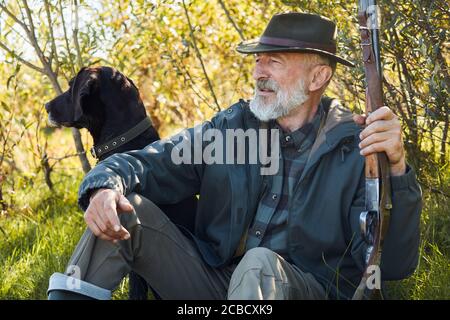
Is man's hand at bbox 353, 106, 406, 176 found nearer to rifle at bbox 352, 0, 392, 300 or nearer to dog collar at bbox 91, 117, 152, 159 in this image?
rifle at bbox 352, 0, 392, 300

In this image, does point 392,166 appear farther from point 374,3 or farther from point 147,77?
point 147,77

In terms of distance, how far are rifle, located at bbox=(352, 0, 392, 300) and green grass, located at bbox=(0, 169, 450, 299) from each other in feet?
2.75

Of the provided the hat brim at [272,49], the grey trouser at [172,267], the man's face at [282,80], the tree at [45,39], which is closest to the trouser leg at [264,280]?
the grey trouser at [172,267]

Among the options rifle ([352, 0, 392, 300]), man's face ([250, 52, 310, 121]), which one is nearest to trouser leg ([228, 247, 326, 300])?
rifle ([352, 0, 392, 300])

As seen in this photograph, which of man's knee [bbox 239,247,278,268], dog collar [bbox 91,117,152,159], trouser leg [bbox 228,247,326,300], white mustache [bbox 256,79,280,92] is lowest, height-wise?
trouser leg [bbox 228,247,326,300]

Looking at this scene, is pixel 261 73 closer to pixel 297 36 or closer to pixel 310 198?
pixel 297 36

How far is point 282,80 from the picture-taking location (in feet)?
12.7

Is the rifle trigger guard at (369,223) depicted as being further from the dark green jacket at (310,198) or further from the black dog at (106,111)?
the black dog at (106,111)

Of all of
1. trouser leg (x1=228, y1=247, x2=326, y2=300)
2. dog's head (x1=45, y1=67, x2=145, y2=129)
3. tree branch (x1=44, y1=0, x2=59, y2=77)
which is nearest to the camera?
trouser leg (x1=228, y1=247, x2=326, y2=300)

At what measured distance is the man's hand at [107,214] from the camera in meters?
3.12

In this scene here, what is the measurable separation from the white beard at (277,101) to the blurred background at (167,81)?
68 centimetres

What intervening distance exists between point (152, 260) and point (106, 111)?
1491 mm

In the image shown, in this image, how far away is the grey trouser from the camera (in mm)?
2977

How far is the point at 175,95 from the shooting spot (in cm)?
722
